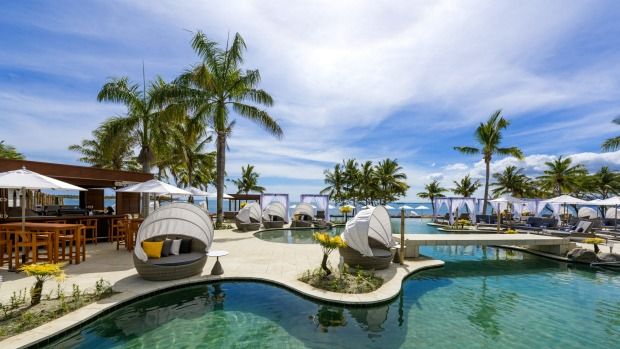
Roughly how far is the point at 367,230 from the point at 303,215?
16.4 metres

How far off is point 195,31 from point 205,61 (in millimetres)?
1842

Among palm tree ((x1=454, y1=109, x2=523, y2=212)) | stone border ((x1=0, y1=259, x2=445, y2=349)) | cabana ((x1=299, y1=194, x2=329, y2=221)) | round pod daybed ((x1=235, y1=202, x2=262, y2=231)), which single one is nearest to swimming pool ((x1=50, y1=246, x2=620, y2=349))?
stone border ((x1=0, y1=259, x2=445, y2=349))

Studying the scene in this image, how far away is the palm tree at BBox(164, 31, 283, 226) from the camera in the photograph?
1739 cm

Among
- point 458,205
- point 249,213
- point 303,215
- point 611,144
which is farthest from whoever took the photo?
point 458,205

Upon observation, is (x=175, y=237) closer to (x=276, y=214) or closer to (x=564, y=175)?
(x=276, y=214)

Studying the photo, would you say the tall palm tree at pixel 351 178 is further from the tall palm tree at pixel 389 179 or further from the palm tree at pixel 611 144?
the palm tree at pixel 611 144

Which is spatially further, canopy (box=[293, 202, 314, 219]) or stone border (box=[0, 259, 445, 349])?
canopy (box=[293, 202, 314, 219])

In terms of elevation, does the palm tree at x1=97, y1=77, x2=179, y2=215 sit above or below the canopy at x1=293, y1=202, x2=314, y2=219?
above

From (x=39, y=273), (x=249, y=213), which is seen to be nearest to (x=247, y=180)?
(x=249, y=213)

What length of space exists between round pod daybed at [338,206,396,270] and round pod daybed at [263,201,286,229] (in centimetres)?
1344

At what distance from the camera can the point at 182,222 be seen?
9031 millimetres

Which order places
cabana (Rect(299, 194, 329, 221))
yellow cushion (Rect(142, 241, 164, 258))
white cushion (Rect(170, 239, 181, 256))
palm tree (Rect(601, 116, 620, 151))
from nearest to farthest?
yellow cushion (Rect(142, 241, 164, 258)) → white cushion (Rect(170, 239, 181, 256)) → palm tree (Rect(601, 116, 620, 151)) → cabana (Rect(299, 194, 329, 221))

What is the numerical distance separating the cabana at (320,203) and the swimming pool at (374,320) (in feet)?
60.4

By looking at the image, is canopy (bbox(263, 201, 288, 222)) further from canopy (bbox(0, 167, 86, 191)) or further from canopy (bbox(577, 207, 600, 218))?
canopy (bbox(577, 207, 600, 218))
